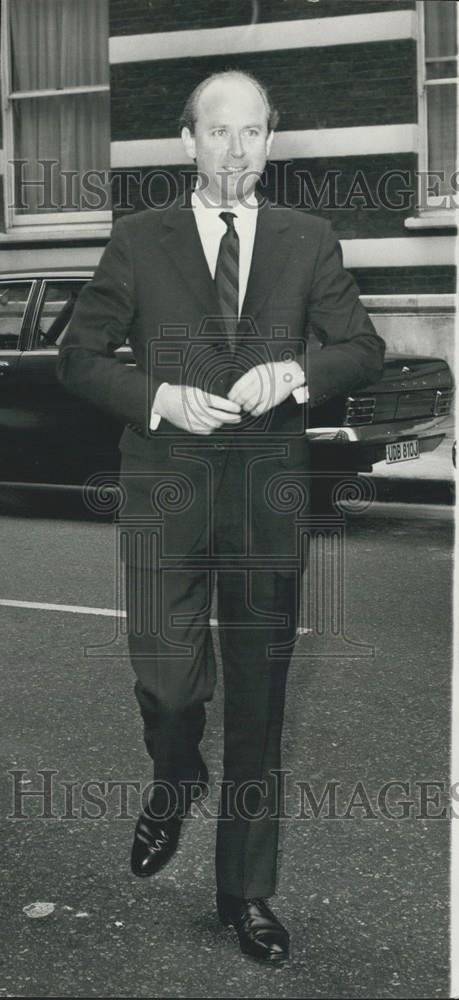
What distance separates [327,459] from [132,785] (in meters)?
4.86

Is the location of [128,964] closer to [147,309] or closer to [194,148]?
[147,309]

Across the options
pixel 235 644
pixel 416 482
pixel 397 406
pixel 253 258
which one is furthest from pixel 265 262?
pixel 416 482

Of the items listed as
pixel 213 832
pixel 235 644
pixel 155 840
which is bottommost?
pixel 213 832

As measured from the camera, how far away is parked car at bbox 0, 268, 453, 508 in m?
9.15

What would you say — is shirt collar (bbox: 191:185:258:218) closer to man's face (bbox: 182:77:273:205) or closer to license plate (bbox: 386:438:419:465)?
man's face (bbox: 182:77:273:205)

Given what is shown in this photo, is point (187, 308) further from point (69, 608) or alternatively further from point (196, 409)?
point (69, 608)

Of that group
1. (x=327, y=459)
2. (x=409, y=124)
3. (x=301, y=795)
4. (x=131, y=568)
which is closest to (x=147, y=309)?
(x=131, y=568)

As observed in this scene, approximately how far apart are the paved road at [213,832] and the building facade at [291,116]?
7.17m

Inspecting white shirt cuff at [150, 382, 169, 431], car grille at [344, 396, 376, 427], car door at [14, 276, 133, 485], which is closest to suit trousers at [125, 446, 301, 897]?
white shirt cuff at [150, 382, 169, 431]

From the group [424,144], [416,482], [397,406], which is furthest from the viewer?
[424,144]

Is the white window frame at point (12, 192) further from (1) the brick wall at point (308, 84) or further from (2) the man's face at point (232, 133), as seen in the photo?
(2) the man's face at point (232, 133)

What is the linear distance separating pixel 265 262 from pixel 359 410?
5.73 m

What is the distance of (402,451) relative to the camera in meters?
9.32

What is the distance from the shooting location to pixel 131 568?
3371mm
